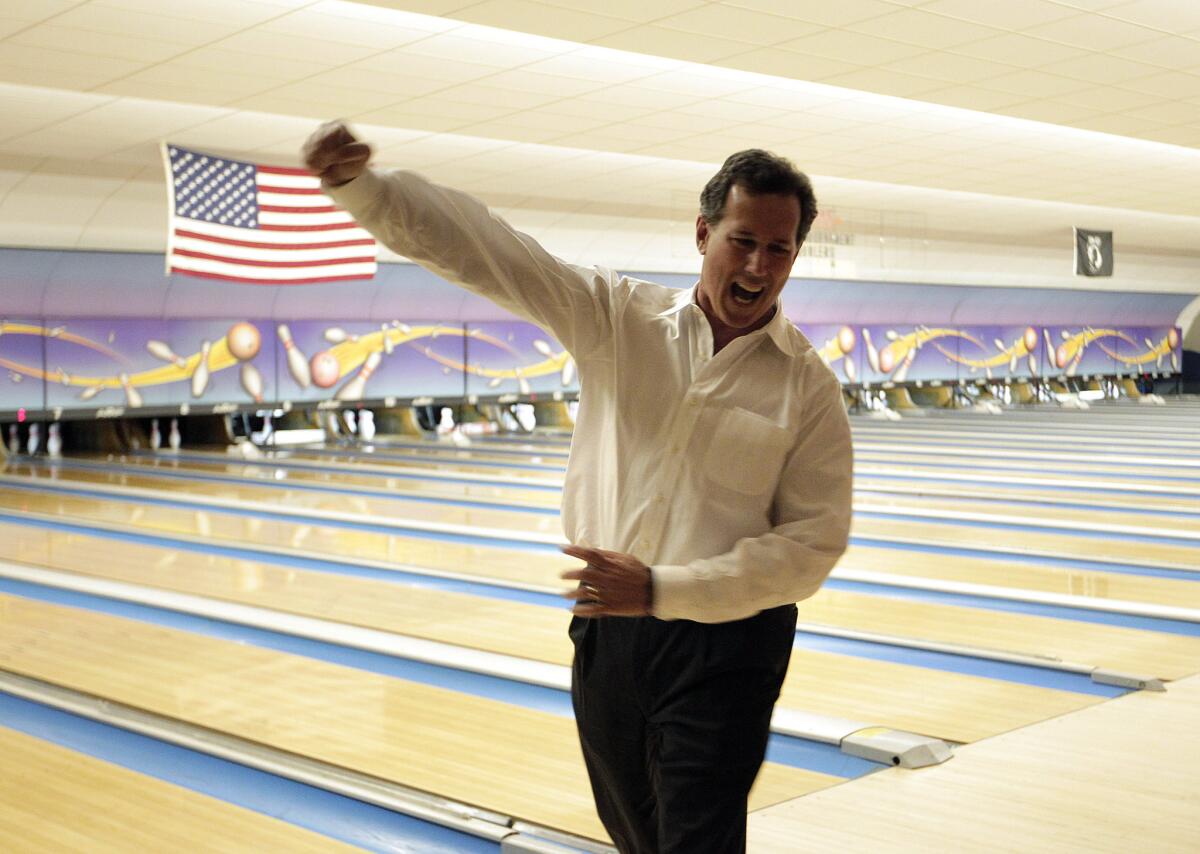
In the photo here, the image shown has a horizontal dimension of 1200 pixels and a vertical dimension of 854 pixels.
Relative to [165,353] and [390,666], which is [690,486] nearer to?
[390,666]

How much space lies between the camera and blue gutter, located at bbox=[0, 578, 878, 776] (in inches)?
148

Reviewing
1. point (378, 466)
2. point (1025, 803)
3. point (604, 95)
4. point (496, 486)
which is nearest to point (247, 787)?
point (1025, 803)

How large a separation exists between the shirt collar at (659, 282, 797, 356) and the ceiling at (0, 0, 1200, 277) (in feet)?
13.8

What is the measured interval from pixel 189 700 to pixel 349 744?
718 mm

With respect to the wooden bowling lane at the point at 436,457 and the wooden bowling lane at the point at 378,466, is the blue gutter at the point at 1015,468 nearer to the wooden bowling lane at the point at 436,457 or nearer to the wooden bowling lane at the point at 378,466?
the wooden bowling lane at the point at 436,457

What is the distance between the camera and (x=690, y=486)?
2.01m

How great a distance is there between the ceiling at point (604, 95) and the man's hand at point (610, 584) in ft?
15.2

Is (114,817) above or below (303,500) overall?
below

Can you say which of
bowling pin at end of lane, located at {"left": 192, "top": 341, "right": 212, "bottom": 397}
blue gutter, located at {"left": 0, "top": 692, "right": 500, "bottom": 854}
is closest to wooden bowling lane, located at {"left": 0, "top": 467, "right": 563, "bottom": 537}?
bowling pin at end of lane, located at {"left": 192, "top": 341, "right": 212, "bottom": 397}

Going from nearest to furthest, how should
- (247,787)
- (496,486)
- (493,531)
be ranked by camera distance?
1. (247,787)
2. (493,531)
3. (496,486)

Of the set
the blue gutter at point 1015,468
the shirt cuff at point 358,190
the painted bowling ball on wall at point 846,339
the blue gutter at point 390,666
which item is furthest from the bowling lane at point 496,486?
the painted bowling ball on wall at point 846,339

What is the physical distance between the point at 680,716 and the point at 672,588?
0.20m

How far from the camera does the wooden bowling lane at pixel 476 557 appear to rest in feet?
20.7

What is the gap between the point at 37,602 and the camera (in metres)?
5.76
